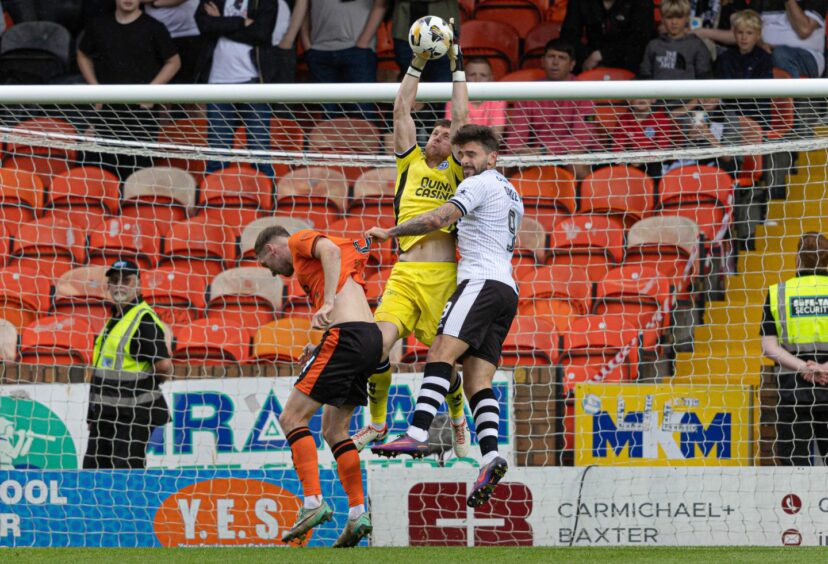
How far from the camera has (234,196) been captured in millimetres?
10648

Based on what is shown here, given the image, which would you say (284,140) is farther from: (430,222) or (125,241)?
(430,222)

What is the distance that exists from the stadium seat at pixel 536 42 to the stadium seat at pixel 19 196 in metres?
5.27

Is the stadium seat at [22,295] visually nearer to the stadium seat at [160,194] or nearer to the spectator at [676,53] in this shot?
the stadium seat at [160,194]

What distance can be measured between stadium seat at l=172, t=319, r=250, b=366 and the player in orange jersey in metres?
2.39

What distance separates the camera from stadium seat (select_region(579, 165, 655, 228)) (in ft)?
33.5

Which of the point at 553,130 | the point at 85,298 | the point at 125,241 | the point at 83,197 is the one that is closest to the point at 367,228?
the point at 553,130

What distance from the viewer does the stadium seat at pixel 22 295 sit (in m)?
10.0

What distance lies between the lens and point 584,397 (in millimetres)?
8406

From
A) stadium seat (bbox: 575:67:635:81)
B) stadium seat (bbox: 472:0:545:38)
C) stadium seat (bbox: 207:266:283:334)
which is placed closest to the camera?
stadium seat (bbox: 207:266:283:334)

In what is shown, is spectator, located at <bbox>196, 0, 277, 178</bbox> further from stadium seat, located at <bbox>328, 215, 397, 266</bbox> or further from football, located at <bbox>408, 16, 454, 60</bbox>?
football, located at <bbox>408, 16, 454, 60</bbox>

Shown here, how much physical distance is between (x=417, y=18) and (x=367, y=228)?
8.51 ft

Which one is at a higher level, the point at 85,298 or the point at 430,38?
the point at 430,38

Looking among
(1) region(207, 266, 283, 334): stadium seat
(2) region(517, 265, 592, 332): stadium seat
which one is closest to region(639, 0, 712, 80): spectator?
(2) region(517, 265, 592, 332): stadium seat

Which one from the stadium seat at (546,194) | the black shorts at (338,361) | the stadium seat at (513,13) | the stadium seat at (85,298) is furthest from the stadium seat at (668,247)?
the stadium seat at (85,298)
